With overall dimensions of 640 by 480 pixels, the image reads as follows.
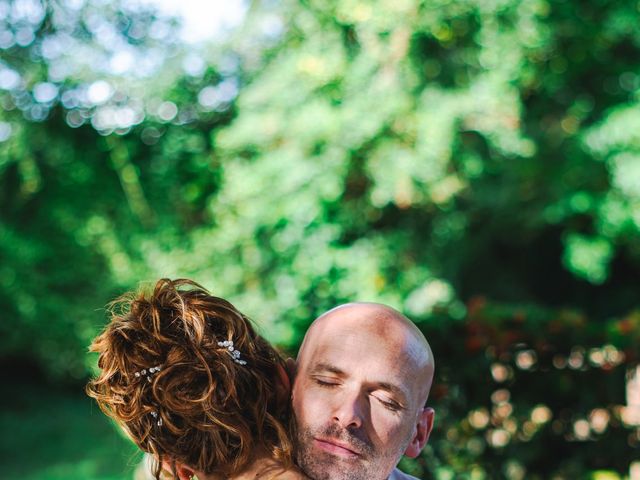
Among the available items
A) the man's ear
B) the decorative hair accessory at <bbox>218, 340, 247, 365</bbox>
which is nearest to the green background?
the man's ear

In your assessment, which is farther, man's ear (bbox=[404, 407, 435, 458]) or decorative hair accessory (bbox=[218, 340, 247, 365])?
man's ear (bbox=[404, 407, 435, 458])

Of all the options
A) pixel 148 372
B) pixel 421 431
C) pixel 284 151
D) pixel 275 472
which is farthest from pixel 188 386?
pixel 284 151

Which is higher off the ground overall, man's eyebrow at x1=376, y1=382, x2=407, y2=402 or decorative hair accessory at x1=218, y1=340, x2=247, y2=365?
decorative hair accessory at x1=218, y1=340, x2=247, y2=365

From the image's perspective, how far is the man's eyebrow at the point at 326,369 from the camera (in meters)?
1.52

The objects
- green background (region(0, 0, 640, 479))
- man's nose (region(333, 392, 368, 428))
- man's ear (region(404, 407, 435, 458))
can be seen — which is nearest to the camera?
man's nose (region(333, 392, 368, 428))

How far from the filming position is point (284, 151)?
27.8 ft

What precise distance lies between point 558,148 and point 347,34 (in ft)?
13.3

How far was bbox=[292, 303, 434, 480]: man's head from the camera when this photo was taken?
1487 mm

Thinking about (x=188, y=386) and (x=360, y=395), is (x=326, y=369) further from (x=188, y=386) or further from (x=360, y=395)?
(x=188, y=386)

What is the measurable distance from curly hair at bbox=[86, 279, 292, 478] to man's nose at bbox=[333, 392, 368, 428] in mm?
148

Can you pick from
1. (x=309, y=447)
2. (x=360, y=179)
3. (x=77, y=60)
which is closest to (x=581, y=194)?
(x=360, y=179)

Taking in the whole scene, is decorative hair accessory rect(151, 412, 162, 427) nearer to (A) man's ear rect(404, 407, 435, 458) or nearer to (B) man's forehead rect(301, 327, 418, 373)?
(B) man's forehead rect(301, 327, 418, 373)

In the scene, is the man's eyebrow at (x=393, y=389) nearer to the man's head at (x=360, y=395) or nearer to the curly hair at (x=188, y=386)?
the man's head at (x=360, y=395)

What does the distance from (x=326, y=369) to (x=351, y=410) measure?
107mm
